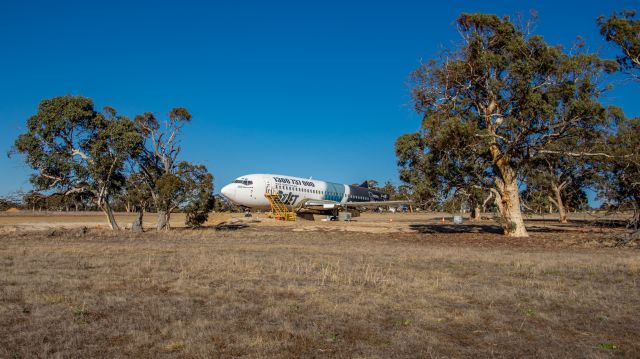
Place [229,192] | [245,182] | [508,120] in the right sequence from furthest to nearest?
1. [245,182]
2. [229,192]
3. [508,120]

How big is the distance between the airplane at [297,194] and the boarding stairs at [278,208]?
299 millimetres

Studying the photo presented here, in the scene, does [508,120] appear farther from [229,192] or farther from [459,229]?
[229,192]

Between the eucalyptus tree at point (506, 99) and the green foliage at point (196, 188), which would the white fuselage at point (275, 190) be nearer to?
the green foliage at point (196, 188)

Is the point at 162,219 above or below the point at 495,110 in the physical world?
below

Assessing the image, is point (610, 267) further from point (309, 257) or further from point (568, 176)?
point (568, 176)

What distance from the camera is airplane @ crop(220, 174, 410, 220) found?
153 ft

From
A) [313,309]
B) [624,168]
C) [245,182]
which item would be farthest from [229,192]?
[313,309]

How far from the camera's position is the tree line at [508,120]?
26.2m

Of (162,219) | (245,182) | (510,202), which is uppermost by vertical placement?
(245,182)

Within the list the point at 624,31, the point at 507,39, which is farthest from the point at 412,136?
the point at 624,31

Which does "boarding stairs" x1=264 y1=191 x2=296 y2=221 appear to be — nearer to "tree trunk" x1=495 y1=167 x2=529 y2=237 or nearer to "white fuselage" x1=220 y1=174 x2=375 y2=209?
"white fuselage" x1=220 y1=174 x2=375 y2=209

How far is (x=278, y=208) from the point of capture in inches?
1928

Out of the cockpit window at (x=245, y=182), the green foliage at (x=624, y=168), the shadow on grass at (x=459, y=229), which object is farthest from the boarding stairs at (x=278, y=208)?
the green foliage at (x=624, y=168)

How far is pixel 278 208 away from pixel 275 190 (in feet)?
6.15
